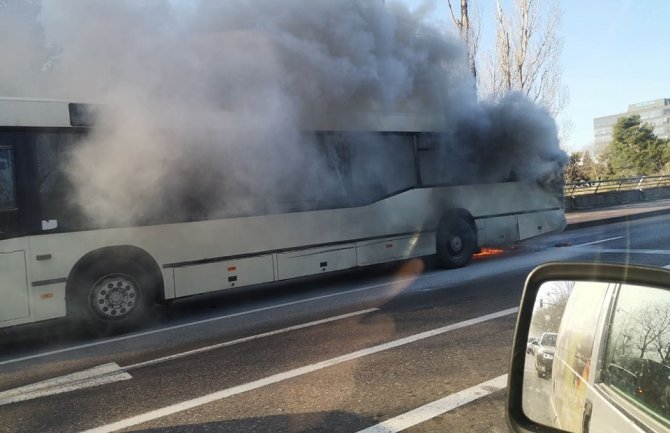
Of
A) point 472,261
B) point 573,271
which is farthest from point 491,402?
point 472,261

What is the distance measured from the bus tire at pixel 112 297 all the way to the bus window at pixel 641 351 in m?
5.79

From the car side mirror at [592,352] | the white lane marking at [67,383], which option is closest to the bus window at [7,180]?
the white lane marking at [67,383]

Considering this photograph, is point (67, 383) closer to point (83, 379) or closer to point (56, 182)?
point (83, 379)

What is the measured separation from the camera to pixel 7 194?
5.64 m

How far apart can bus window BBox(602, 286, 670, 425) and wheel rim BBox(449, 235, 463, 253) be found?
7.53m

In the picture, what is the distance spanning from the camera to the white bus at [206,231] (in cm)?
569

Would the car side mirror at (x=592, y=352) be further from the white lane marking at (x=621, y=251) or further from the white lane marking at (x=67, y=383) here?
the white lane marking at (x=621, y=251)

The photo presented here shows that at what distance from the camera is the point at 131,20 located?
23.3 feet

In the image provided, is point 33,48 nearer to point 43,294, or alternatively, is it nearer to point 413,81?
point 43,294

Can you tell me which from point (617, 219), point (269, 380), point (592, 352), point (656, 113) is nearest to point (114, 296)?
point (269, 380)

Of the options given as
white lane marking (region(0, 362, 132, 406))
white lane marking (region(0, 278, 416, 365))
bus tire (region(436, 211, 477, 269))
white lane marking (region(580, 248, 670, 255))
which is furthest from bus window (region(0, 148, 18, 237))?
white lane marking (region(580, 248, 670, 255))

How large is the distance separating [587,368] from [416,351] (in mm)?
3102

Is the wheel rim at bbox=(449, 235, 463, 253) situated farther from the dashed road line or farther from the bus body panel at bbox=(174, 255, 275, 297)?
the dashed road line

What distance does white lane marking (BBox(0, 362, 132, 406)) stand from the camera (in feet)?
13.5
